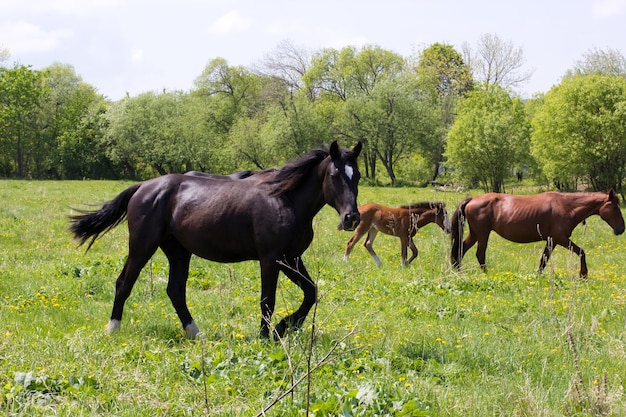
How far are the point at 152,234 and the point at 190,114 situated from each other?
5975 cm

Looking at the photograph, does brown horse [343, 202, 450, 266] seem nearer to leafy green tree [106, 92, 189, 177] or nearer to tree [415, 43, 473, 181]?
tree [415, 43, 473, 181]

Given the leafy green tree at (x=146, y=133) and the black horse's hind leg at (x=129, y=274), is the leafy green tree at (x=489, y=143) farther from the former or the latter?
the black horse's hind leg at (x=129, y=274)

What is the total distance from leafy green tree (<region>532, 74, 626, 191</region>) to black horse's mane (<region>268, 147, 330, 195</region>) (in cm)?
3105

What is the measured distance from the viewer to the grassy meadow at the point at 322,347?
4.32 m

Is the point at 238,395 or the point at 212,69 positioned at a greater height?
the point at 212,69

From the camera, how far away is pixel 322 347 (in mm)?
5867

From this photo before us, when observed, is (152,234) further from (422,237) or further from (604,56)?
(604,56)

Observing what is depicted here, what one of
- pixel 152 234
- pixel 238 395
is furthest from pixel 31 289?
pixel 238 395

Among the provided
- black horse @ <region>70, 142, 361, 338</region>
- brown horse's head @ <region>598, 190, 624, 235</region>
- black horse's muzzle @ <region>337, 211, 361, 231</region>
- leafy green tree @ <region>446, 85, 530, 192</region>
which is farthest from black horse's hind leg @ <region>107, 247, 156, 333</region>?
leafy green tree @ <region>446, 85, 530, 192</region>

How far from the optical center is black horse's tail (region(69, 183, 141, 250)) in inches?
294

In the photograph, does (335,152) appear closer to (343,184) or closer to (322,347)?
(343,184)

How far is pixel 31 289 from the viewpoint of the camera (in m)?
8.38

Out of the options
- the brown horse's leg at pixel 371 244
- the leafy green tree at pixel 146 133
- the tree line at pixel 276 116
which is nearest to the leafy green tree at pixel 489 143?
the tree line at pixel 276 116

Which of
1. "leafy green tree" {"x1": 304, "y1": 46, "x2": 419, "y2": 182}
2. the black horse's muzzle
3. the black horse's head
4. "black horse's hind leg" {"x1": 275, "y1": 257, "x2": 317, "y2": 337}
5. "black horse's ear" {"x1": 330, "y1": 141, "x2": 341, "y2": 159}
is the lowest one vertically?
"black horse's hind leg" {"x1": 275, "y1": 257, "x2": 317, "y2": 337}
